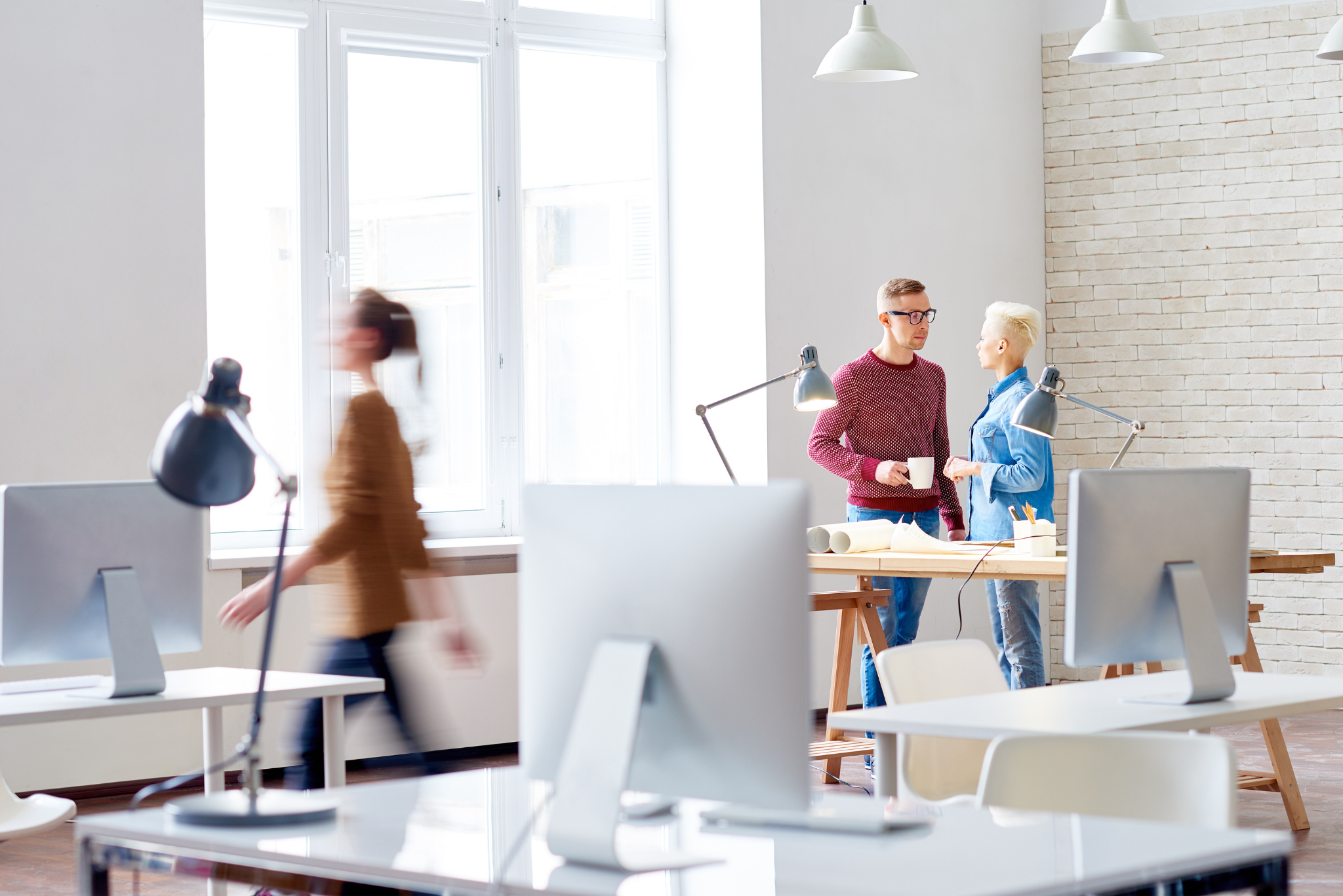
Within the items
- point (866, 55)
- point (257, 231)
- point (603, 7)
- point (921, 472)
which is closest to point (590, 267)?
point (603, 7)

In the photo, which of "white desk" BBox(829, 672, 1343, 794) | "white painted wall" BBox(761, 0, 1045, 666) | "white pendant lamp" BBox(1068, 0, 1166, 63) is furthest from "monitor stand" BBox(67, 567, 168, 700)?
"white pendant lamp" BBox(1068, 0, 1166, 63)

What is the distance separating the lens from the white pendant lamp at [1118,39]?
18.0 feet

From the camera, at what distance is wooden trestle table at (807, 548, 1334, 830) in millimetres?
4438

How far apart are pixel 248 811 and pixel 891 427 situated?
3257mm

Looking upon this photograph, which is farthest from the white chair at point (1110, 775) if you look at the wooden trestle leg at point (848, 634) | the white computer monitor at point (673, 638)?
the wooden trestle leg at point (848, 634)

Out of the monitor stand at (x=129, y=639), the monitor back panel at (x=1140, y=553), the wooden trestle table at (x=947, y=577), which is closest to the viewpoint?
the monitor back panel at (x=1140, y=553)

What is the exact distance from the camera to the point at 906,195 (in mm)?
6961

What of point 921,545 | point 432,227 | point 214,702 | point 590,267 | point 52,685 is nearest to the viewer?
point 214,702

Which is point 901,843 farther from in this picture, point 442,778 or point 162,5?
point 162,5

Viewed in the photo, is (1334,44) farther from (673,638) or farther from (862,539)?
(673,638)

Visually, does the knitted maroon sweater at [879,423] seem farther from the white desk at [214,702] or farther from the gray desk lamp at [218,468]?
the gray desk lamp at [218,468]

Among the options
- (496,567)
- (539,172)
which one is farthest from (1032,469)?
(539,172)

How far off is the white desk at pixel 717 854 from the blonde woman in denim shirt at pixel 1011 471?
271cm

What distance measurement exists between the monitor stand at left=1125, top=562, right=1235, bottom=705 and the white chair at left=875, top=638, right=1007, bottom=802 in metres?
0.41
